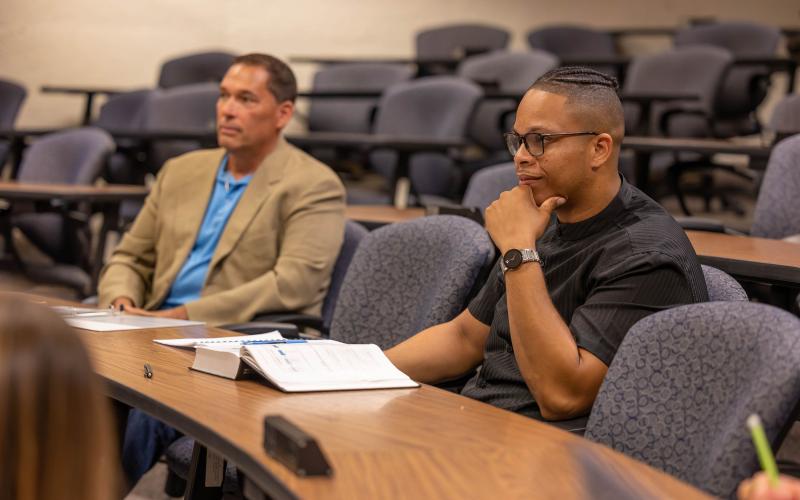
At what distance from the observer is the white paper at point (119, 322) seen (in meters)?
2.41

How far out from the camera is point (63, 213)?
509cm

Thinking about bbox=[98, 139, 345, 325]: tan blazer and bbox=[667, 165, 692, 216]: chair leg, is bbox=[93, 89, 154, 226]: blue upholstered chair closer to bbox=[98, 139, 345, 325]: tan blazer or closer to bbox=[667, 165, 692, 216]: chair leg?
bbox=[98, 139, 345, 325]: tan blazer

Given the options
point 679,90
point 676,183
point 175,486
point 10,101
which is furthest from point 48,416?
point 10,101

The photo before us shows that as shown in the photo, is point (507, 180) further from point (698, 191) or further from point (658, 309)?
point (698, 191)

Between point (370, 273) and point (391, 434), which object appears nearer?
point (391, 434)

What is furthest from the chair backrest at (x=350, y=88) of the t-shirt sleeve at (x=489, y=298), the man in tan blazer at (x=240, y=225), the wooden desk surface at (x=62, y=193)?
the t-shirt sleeve at (x=489, y=298)

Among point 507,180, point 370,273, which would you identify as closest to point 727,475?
point 370,273

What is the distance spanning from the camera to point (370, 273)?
279 cm

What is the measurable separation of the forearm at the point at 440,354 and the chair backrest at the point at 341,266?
0.86 meters

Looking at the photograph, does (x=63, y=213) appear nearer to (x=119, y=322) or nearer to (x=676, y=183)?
(x=119, y=322)

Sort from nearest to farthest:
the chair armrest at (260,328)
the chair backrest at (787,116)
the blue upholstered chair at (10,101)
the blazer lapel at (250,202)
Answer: the chair armrest at (260,328), the blazer lapel at (250,202), the chair backrest at (787,116), the blue upholstered chair at (10,101)

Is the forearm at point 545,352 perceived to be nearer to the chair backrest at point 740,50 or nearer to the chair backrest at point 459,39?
Answer: the chair backrest at point 740,50

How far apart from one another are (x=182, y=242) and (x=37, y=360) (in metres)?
2.66

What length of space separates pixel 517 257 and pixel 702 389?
53 centimetres
